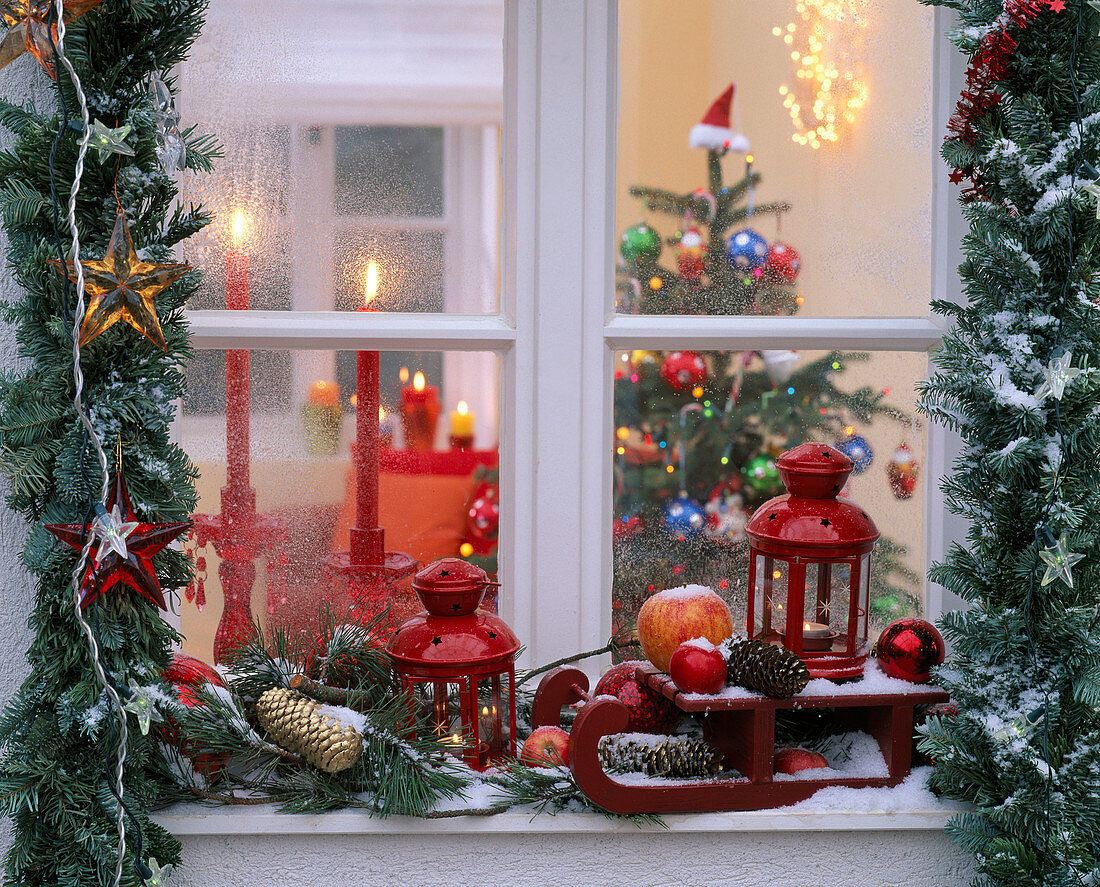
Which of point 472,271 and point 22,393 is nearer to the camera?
point 22,393

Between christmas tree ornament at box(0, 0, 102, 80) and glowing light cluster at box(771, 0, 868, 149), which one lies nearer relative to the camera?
christmas tree ornament at box(0, 0, 102, 80)

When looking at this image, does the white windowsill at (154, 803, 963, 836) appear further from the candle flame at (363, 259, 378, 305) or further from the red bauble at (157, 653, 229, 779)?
the candle flame at (363, 259, 378, 305)

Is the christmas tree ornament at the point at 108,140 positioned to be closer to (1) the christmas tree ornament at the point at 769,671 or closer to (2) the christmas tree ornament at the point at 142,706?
(2) the christmas tree ornament at the point at 142,706

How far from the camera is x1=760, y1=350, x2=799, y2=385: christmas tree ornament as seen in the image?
1260 mm

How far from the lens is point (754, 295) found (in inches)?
49.7

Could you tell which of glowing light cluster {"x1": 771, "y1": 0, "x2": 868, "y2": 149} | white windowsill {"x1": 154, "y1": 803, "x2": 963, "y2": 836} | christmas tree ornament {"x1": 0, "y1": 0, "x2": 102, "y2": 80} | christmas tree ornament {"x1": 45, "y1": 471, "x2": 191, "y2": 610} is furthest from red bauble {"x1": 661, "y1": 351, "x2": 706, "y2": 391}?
christmas tree ornament {"x1": 0, "y1": 0, "x2": 102, "y2": 80}

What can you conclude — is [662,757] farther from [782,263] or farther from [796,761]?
[782,263]

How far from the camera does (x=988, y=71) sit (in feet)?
3.18

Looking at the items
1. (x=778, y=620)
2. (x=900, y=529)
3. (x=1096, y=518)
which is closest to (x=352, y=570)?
(x=778, y=620)

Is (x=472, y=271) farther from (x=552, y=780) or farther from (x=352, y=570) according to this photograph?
(x=552, y=780)

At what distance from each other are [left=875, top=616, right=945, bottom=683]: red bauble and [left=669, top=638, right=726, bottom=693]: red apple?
0.21m

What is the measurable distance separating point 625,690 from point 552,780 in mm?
147

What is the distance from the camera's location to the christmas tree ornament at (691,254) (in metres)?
1.25

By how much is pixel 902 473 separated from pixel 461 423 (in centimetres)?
61
